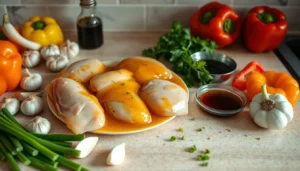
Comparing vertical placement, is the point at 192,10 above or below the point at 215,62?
above

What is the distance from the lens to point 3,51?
1190mm

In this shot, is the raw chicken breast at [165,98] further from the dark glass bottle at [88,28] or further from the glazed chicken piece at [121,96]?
the dark glass bottle at [88,28]

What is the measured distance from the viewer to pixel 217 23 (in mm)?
1415

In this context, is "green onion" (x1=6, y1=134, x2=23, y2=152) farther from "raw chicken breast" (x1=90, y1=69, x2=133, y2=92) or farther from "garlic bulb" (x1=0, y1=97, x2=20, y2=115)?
Result: "raw chicken breast" (x1=90, y1=69, x2=133, y2=92)

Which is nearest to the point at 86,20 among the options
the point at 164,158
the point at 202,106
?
the point at 202,106

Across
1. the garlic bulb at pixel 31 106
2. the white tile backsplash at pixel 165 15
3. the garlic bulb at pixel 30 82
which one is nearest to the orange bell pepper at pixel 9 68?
the garlic bulb at pixel 30 82

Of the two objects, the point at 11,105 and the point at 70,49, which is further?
the point at 70,49

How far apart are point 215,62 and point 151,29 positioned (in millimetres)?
414

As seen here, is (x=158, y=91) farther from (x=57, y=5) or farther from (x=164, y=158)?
(x=57, y=5)

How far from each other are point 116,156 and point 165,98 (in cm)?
24

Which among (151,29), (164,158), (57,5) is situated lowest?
(164,158)

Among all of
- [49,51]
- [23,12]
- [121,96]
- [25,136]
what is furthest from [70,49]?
[25,136]

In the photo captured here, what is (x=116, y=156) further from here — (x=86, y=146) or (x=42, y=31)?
(x=42, y=31)

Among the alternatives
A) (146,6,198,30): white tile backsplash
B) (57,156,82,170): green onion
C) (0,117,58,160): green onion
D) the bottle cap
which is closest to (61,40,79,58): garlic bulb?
the bottle cap
